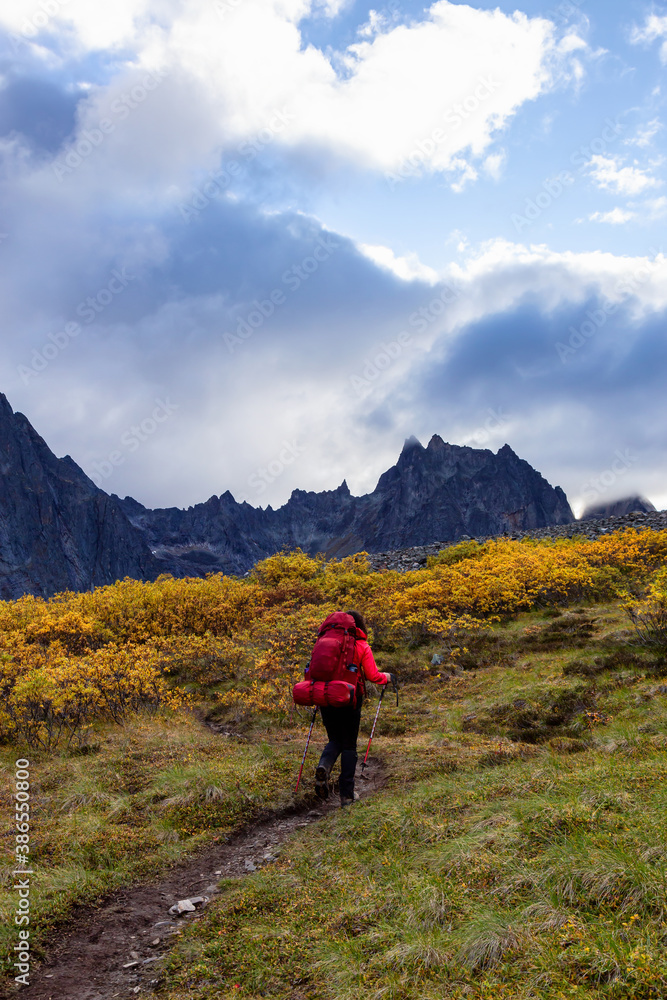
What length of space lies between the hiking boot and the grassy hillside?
19.4 inches

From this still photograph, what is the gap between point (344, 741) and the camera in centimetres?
852

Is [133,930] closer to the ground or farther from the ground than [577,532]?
closer to the ground

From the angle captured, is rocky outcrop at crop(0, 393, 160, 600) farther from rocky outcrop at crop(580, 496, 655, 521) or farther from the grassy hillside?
the grassy hillside

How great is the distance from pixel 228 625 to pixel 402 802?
17.9m

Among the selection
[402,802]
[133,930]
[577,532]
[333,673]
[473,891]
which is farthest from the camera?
[577,532]

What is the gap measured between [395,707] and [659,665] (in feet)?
21.7

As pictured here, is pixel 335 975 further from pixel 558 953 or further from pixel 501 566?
pixel 501 566

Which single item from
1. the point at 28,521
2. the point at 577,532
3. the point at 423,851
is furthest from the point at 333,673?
the point at 28,521

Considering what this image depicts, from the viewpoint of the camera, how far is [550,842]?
516cm

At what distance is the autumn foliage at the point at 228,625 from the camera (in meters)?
14.1

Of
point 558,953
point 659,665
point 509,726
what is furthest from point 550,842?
point 659,665

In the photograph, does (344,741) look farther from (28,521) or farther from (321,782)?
(28,521)

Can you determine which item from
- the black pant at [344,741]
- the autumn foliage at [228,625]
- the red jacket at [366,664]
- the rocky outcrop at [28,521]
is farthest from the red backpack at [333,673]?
the rocky outcrop at [28,521]

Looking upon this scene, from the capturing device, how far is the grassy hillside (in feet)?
13.0
